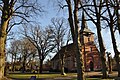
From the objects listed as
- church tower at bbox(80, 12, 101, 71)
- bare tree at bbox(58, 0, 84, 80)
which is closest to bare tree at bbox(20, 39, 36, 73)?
church tower at bbox(80, 12, 101, 71)

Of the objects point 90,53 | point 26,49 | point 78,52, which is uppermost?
point 26,49

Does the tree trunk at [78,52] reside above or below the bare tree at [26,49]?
below

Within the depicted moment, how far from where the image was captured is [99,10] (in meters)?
26.1

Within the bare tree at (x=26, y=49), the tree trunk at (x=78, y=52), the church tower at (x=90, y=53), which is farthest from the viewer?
the bare tree at (x=26, y=49)

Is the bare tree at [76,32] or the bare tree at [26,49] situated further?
the bare tree at [26,49]

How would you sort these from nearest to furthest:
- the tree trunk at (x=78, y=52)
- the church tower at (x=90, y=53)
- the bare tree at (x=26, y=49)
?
the tree trunk at (x=78, y=52), the church tower at (x=90, y=53), the bare tree at (x=26, y=49)

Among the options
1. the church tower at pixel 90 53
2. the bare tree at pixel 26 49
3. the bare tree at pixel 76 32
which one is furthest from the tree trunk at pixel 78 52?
the bare tree at pixel 26 49

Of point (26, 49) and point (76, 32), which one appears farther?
point (26, 49)

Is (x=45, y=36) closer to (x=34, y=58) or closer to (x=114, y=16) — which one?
(x=34, y=58)

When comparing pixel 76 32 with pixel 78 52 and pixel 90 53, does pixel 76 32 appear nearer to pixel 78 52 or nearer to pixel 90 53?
pixel 78 52

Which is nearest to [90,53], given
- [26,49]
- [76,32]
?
[26,49]

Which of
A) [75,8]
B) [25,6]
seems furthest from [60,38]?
[75,8]

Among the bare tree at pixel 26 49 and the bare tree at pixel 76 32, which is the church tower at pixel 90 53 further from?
the bare tree at pixel 76 32

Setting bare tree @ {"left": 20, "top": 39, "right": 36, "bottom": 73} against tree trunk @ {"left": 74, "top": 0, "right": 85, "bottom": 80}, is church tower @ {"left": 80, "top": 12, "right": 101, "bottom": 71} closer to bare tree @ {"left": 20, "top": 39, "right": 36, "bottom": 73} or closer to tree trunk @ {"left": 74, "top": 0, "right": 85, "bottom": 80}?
bare tree @ {"left": 20, "top": 39, "right": 36, "bottom": 73}
